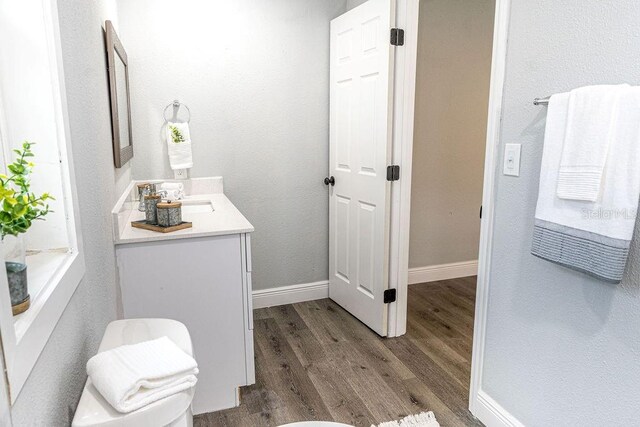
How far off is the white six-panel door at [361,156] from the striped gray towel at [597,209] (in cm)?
114

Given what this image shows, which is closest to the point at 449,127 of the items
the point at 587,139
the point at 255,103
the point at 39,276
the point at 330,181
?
the point at 330,181

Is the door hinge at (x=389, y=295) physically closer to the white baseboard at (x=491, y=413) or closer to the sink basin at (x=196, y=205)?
the white baseboard at (x=491, y=413)

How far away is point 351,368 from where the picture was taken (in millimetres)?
2316

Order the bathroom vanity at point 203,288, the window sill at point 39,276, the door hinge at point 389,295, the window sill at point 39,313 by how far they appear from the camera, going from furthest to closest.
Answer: the door hinge at point 389,295
the bathroom vanity at point 203,288
the window sill at point 39,276
the window sill at point 39,313

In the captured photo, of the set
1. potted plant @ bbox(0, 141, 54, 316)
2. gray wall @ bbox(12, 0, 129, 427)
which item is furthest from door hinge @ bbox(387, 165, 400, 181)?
potted plant @ bbox(0, 141, 54, 316)

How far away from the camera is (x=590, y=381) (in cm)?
138

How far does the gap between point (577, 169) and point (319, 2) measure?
7.22 ft

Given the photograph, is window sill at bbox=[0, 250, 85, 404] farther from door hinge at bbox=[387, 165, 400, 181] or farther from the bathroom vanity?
door hinge at bbox=[387, 165, 400, 181]

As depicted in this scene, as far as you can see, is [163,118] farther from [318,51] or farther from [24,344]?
[24,344]

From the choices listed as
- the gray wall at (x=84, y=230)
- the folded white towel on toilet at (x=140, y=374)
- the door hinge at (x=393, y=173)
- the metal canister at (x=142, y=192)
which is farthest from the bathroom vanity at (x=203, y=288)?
the door hinge at (x=393, y=173)

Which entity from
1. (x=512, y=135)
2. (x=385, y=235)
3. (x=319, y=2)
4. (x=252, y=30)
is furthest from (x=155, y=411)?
(x=319, y=2)

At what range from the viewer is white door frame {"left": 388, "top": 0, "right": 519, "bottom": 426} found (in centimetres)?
166

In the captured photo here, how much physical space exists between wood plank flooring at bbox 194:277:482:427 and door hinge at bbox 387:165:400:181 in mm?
963

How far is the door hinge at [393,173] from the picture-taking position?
2441mm
